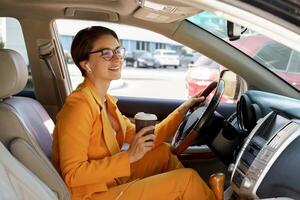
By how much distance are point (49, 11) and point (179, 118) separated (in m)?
0.99

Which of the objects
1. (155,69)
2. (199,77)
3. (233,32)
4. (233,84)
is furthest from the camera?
(155,69)

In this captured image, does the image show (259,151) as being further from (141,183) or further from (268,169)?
(141,183)

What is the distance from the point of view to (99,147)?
183 centimetres

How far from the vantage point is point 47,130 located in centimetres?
219

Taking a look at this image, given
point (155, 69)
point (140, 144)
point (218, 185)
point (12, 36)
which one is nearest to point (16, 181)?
point (140, 144)

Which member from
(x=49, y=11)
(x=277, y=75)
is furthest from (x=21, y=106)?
(x=277, y=75)

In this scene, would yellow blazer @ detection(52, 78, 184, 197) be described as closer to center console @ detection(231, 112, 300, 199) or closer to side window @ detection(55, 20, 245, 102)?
center console @ detection(231, 112, 300, 199)

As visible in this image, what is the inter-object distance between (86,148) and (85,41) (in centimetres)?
50

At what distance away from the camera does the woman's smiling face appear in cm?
192

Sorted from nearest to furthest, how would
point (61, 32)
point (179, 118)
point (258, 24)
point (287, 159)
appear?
point (258, 24), point (287, 159), point (179, 118), point (61, 32)

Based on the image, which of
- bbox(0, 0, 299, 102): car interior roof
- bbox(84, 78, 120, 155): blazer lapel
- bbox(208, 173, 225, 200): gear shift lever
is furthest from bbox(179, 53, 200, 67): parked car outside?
bbox(208, 173, 225, 200): gear shift lever

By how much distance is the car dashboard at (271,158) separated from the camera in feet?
5.12

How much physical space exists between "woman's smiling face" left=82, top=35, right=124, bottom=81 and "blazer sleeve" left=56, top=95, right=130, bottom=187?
0.24 meters

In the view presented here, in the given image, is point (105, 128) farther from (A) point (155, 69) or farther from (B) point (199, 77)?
(A) point (155, 69)
